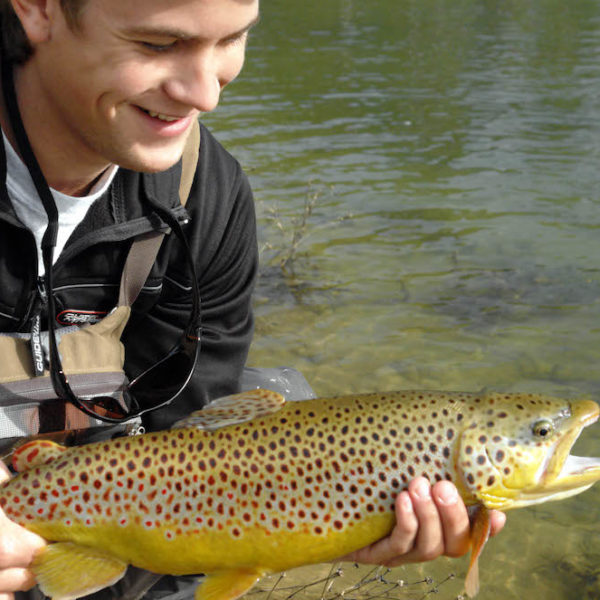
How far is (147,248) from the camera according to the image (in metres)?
3.13

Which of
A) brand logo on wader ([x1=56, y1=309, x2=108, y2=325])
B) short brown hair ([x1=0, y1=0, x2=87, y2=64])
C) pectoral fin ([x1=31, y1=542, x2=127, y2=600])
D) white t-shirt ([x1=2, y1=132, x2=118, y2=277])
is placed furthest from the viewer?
brand logo on wader ([x1=56, y1=309, x2=108, y2=325])

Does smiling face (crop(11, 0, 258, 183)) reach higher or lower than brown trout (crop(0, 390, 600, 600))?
higher

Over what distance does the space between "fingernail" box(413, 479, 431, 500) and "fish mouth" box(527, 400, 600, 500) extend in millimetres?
324

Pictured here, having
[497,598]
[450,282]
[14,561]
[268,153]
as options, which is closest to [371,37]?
[268,153]

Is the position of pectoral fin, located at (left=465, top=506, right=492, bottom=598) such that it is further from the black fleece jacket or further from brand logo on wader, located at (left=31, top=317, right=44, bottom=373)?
brand logo on wader, located at (left=31, top=317, right=44, bottom=373)

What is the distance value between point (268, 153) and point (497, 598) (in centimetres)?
839

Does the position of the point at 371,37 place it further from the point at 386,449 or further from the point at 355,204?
the point at 386,449

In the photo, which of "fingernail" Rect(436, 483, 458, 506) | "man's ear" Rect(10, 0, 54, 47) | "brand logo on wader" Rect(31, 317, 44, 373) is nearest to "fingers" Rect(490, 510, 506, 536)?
"fingernail" Rect(436, 483, 458, 506)

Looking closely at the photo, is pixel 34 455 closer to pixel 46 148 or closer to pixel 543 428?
pixel 46 148

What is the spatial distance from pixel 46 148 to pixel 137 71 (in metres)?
0.52

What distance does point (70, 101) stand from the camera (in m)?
2.69

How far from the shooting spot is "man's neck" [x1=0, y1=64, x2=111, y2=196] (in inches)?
111

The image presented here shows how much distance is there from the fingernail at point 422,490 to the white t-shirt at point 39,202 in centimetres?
151

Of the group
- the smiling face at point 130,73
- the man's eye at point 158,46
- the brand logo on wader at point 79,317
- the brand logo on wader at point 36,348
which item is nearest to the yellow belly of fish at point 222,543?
the brand logo on wader at point 36,348
